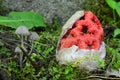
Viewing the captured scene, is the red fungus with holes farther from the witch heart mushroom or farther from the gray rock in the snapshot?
the gray rock

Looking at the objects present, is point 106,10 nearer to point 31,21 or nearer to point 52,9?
point 52,9

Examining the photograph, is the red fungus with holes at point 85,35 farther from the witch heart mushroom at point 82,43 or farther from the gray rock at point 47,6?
the gray rock at point 47,6

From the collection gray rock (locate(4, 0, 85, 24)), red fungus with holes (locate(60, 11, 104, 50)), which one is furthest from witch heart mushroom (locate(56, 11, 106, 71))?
gray rock (locate(4, 0, 85, 24))

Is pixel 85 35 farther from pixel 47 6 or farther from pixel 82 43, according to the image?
pixel 47 6

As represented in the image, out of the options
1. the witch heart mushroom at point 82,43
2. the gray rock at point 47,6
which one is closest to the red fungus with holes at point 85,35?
the witch heart mushroom at point 82,43

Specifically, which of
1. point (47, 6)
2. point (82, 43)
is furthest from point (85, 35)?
point (47, 6)

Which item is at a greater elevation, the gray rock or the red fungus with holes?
the gray rock

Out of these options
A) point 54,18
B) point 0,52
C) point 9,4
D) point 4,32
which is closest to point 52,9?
point 54,18
